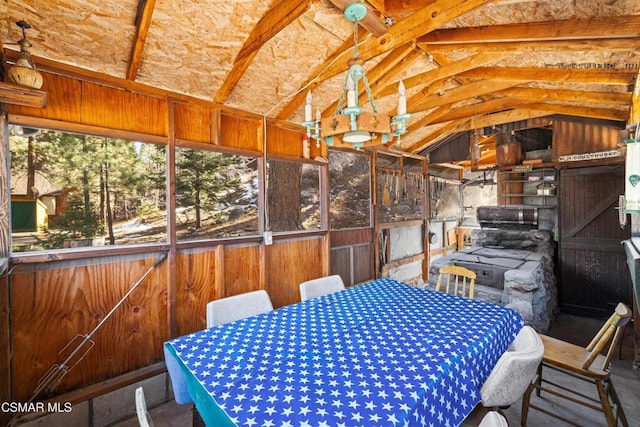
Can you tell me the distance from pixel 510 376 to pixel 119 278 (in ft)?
9.11

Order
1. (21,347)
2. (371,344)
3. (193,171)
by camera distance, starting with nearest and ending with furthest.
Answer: (371,344) < (21,347) < (193,171)

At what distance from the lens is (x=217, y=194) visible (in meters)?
3.47

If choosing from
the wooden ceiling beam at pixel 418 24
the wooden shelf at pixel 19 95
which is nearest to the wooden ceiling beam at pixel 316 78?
the wooden ceiling beam at pixel 418 24

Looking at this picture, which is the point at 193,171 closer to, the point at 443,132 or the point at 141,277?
the point at 141,277

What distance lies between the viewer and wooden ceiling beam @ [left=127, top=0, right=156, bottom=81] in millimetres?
1985

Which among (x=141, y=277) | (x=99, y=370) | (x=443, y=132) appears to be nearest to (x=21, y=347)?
(x=99, y=370)

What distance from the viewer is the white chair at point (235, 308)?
6.90 feet

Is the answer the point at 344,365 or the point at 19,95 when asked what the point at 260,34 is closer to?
the point at 19,95

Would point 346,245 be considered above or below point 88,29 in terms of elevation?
below

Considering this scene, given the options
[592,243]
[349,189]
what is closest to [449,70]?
[349,189]

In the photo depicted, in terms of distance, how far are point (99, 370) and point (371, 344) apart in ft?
7.28

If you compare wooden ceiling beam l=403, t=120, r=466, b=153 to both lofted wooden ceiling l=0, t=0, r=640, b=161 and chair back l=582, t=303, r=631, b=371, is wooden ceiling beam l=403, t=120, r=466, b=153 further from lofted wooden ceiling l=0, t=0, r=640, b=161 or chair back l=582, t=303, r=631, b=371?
chair back l=582, t=303, r=631, b=371

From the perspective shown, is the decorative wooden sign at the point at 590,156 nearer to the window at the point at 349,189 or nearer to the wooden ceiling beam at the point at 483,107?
the wooden ceiling beam at the point at 483,107

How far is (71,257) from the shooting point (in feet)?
7.19
